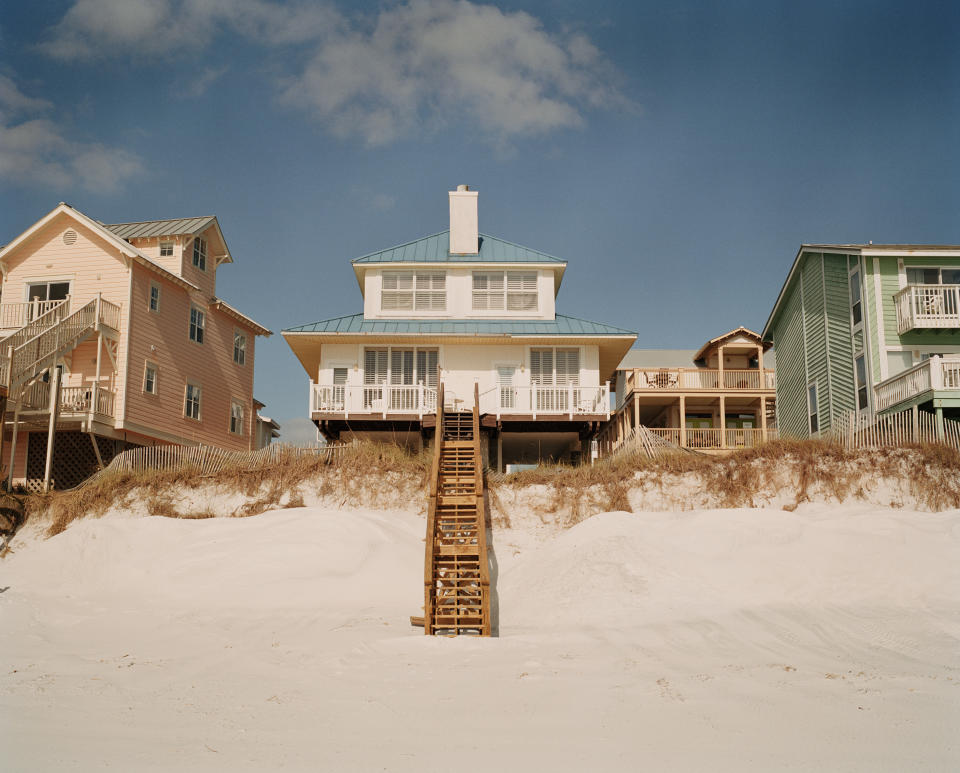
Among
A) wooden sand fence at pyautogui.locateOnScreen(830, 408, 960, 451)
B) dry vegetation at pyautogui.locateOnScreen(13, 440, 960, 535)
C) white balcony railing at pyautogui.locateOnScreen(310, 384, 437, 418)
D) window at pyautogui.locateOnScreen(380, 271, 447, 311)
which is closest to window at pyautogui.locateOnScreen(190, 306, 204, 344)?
white balcony railing at pyautogui.locateOnScreen(310, 384, 437, 418)

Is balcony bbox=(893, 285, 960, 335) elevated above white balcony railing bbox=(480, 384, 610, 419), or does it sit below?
above

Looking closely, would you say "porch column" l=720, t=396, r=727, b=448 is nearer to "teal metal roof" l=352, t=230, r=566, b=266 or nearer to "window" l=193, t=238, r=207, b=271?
"teal metal roof" l=352, t=230, r=566, b=266

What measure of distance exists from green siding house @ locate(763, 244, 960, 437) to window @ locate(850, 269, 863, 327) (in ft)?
0.11

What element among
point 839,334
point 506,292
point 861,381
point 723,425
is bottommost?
point 723,425

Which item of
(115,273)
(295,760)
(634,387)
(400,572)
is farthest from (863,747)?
(634,387)

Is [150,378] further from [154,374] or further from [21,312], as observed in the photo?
[21,312]

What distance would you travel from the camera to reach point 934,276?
2648 centimetres

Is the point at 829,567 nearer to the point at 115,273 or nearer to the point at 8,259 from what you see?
the point at 115,273

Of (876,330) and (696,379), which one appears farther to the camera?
(696,379)

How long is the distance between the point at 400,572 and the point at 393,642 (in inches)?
191

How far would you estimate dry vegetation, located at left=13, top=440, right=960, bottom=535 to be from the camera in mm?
19703

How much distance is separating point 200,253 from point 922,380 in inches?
991

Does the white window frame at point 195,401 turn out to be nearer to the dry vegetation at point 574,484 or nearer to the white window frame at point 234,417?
the white window frame at point 234,417

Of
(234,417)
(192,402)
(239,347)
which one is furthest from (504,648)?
(239,347)
